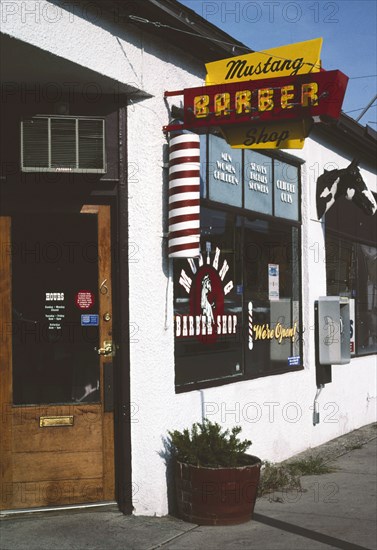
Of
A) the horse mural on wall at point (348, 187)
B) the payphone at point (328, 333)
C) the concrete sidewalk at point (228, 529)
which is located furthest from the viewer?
the horse mural on wall at point (348, 187)

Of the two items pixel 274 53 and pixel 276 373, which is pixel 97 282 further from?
pixel 276 373

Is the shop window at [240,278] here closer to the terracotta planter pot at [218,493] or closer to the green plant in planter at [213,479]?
the green plant in planter at [213,479]

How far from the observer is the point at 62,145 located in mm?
6293

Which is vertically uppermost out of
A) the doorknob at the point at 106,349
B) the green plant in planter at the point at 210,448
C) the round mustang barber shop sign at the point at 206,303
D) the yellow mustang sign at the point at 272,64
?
the yellow mustang sign at the point at 272,64

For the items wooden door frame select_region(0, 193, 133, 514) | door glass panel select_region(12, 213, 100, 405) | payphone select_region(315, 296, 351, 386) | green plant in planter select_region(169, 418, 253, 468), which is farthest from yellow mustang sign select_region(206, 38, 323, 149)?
payphone select_region(315, 296, 351, 386)

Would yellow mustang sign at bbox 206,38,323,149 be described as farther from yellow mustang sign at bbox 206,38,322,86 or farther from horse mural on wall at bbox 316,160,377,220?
horse mural on wall at bbox 316,160,377,220

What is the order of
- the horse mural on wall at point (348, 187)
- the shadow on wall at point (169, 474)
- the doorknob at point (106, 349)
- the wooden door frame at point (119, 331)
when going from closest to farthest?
the wooden door frame at point (119, 331), the doorknob at point (106, 349), the shadow on wall at point (169, 474), the horse mural on wall at point (348, 187)

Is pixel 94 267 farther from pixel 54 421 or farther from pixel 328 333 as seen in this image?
pixel 328 333

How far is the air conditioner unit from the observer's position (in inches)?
245

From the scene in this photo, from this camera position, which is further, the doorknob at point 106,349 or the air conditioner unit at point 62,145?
the doorknob at point 106,349

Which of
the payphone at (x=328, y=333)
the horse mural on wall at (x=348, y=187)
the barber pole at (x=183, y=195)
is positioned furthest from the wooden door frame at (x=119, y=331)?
the horse mural on wall at (x=348, y=187)

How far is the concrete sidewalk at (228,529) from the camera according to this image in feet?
18.6

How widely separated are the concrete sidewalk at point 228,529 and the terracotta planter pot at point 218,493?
0.27ft

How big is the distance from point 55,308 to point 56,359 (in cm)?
42
